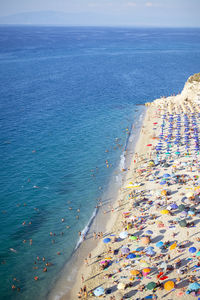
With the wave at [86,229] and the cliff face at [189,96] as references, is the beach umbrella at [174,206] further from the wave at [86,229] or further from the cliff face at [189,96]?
the cliff face at [189,96]

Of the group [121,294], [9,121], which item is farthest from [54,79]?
[121,294]

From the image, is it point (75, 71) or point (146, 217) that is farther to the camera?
point (75, 71)

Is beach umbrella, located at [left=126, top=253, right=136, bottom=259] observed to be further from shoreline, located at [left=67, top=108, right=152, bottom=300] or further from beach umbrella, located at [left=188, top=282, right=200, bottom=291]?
beach umbrella, located at [left=188, top=282, right=200, bottom=291]

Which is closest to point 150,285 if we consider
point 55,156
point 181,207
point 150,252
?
point 150,252

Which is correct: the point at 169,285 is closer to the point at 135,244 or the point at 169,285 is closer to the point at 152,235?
the point at 135,244

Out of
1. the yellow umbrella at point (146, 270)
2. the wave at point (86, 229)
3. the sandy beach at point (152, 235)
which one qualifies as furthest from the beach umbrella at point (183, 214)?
the wave at point (86, 229)

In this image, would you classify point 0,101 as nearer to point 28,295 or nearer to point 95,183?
point 95,183
